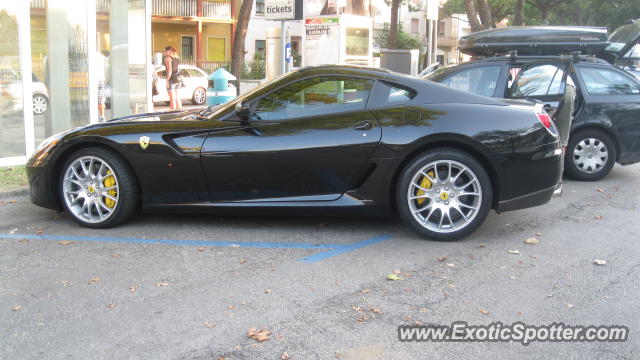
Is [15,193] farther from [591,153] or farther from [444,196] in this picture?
[591,153]

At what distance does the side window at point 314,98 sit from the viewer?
5.86 metres

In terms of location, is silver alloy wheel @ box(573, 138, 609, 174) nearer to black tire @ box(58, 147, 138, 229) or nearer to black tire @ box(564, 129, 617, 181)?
black tire @ box(564, 129, 617, 181)

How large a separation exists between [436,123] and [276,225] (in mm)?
1751

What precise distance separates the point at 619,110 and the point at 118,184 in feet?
20.8

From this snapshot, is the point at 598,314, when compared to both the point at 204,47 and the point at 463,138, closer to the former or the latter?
the point at 463,138

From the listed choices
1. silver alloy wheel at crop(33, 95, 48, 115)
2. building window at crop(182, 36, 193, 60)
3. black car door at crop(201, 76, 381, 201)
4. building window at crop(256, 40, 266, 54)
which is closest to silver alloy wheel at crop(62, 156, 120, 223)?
black car door at crop(201, 76, 381, 201)

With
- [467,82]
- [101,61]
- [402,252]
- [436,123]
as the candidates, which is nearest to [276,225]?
[402,252]

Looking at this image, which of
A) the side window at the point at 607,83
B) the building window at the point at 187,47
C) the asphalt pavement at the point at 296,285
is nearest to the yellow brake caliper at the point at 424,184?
the asphalt pavement at the point at 296,285

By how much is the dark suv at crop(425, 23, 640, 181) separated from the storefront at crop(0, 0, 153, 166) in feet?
17.7

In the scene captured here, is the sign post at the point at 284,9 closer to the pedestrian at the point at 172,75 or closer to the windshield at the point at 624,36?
the windshield at the point at 624,36

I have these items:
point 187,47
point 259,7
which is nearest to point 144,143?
point 187,47

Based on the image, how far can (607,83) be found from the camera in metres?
8.84

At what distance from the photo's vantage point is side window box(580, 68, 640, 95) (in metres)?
8.80

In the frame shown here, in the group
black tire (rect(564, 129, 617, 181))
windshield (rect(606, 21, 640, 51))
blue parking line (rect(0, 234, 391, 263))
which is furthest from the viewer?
windshield (rect(606, 21, 640, 51))
